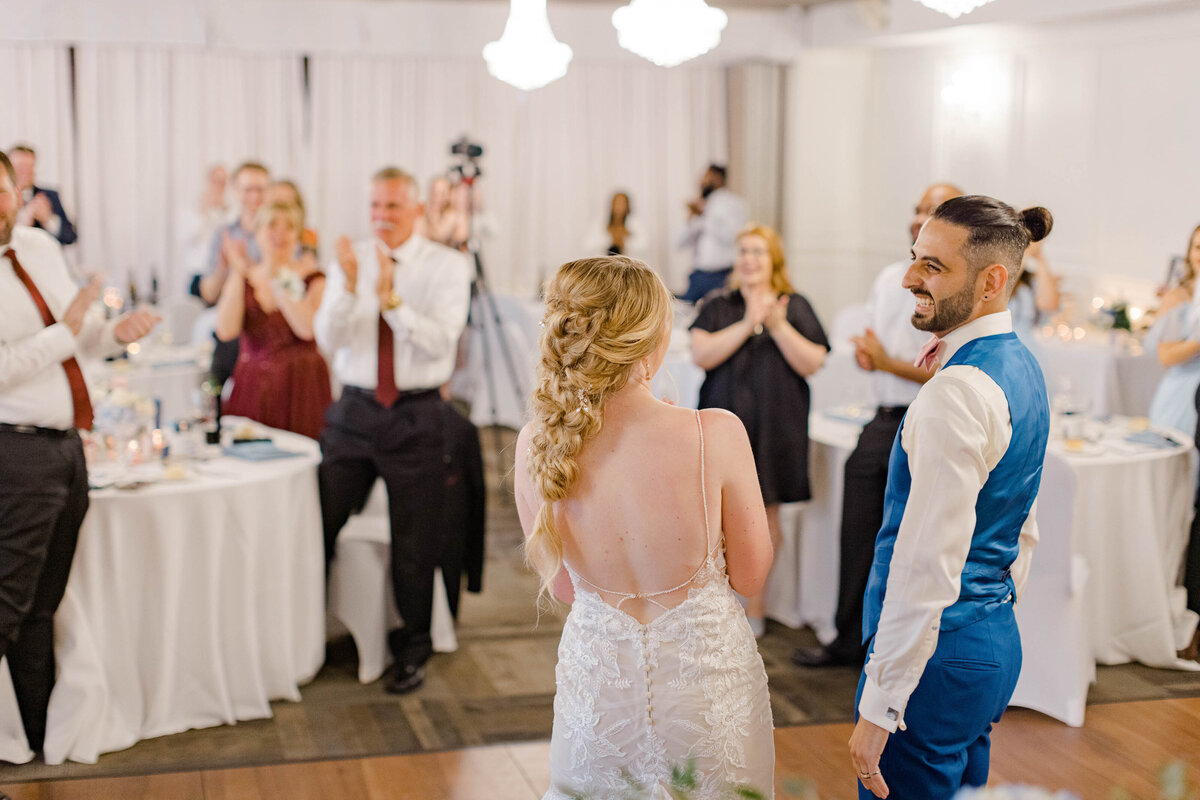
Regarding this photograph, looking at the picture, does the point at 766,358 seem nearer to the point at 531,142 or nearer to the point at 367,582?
the point at 367,582

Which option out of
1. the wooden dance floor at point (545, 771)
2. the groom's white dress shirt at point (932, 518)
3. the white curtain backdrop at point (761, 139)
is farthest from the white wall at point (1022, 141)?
the groom's white dress shirt at point (932, 518)

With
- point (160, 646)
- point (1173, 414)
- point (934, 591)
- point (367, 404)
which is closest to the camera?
point (934, 591)

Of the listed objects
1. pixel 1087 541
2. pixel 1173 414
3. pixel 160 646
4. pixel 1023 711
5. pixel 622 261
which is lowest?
pixel 1023 711

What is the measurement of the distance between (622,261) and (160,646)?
7.61 ft

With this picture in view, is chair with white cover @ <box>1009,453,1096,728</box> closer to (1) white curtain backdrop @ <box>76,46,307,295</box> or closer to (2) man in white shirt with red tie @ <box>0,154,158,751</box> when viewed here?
(2) man in white shirt with red tie @ <box>0,154,158,751</box>

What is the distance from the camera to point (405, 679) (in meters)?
3.96

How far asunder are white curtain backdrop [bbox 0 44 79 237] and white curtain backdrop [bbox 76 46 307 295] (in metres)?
0.11

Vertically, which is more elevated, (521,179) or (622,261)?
(521,179)

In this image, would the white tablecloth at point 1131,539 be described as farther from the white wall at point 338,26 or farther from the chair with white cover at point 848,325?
the white wall at point 338,26

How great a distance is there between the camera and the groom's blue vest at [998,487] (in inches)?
75.4

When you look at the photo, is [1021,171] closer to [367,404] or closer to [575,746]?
[367,404]

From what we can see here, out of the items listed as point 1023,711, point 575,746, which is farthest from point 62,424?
point 1023,711

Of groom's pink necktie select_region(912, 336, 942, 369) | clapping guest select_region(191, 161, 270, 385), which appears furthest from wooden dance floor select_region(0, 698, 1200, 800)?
clapping guest select_region(191, 161, 270, 385)

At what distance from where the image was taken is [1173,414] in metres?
4.68
